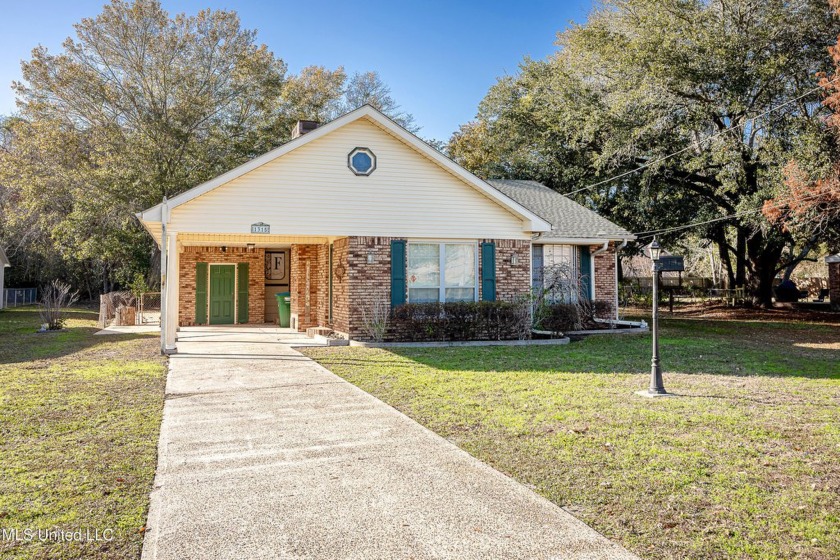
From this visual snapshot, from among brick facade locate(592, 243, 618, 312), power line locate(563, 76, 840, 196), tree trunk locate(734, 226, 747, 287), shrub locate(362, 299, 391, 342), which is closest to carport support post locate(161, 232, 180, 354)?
shrub locate(362, 299, 391, 342)

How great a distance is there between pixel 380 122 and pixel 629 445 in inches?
383

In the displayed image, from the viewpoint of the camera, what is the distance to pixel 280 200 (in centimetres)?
1232

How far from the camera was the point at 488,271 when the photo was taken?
13.7 meters

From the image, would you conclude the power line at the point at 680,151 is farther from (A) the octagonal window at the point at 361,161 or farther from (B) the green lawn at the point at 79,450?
(B) the green lawn at the point at 79,450

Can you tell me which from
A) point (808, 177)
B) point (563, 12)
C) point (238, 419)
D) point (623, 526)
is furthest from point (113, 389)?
point (563, 12)

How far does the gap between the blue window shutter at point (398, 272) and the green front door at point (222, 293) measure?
25.1ft

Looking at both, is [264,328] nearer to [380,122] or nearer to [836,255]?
[380,122]

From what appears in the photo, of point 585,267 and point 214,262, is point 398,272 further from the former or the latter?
point 214,262

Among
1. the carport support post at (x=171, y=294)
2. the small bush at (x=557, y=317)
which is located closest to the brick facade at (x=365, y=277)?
the carport support post at (x=171, y=294)

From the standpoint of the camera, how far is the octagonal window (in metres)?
12.8

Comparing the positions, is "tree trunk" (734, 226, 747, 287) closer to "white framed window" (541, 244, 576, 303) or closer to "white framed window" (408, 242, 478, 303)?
"white framed window" (541, 244, 576, 303)

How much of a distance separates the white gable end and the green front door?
672 cm

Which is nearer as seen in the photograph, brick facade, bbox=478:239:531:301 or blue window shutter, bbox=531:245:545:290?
brick facade, bbox=478:239:531:301

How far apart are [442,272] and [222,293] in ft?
28.4
